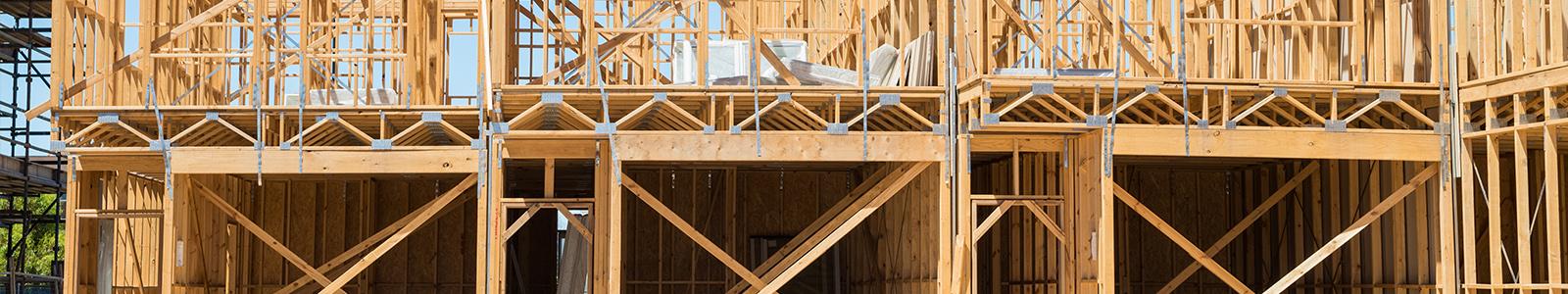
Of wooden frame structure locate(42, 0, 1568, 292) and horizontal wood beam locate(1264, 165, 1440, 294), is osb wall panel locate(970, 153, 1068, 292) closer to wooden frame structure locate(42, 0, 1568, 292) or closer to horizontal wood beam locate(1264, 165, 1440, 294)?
wooden frame structure locate(42, 0, 1568, 292)

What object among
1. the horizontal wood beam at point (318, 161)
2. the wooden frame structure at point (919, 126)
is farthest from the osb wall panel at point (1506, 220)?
the horizontal wood beam at point (318, 161)

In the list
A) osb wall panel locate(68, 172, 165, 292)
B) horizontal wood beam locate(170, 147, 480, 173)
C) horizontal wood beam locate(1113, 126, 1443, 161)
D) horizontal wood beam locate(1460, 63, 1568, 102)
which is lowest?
osb wall panel locate(68, 172, 165, 292)

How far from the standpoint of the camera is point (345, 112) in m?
18.1

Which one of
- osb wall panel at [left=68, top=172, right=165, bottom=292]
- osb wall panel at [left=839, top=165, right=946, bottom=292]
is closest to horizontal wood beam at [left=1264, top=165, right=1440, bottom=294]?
osb wall panel at [left=839, top=165, right=946, bottom=292]

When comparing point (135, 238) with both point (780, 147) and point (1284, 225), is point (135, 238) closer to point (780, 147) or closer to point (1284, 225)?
point (780, 147)

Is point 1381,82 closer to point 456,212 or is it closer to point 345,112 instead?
point 345,112

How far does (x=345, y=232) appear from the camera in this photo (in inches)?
953

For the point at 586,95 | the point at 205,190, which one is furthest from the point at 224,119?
the point at 586,95

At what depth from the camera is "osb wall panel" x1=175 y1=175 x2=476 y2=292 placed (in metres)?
23.1

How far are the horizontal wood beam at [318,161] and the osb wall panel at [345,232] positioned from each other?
401 centimetres

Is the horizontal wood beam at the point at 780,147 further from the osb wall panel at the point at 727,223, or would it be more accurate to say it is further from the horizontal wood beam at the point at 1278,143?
the osb wall panel at the point at 727,223

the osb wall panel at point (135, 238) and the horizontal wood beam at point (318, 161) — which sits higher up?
the horizontal wood beam at point (318, 161)

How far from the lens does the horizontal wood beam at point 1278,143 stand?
16562mm

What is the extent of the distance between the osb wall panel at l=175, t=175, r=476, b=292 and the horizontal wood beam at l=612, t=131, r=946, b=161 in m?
6.45
